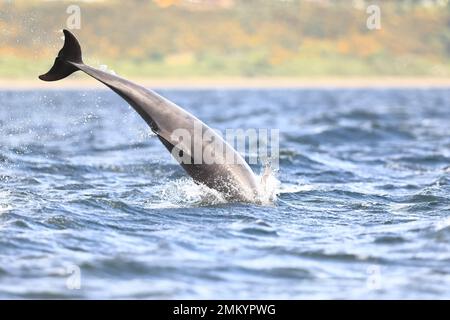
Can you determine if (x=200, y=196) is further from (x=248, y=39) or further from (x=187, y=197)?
(x=248, y=39)

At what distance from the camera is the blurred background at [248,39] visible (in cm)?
14800

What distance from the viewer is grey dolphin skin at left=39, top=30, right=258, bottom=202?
1462 centimetres

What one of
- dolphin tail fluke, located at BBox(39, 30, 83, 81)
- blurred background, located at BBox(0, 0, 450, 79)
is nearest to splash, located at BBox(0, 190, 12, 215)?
dolphin tail fluke, located at BBox(39, 30, 83, 81)

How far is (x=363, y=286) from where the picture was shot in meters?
10.7

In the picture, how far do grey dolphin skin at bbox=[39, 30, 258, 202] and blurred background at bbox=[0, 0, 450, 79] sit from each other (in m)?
118

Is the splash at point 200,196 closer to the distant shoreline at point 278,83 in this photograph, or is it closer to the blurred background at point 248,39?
the distant shoreline at point 278,83

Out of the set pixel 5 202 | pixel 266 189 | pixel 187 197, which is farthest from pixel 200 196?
pixel 5 202

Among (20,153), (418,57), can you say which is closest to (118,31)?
(418,57)

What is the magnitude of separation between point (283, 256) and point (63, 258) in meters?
2.84

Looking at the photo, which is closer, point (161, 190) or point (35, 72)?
point (161, 190)

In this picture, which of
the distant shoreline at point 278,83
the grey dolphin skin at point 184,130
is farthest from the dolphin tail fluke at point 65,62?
the distant shoreline at point 278,83

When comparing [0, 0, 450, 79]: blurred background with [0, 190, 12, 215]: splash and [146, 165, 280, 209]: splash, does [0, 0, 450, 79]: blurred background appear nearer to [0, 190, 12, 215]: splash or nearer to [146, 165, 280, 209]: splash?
[0, 190, 12, 215]: splash
